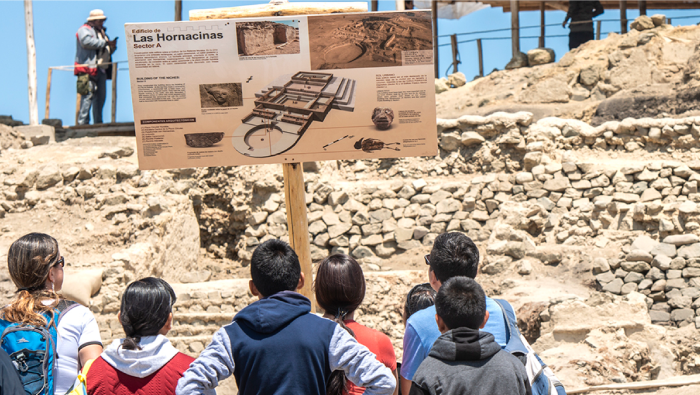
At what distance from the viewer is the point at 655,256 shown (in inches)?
302

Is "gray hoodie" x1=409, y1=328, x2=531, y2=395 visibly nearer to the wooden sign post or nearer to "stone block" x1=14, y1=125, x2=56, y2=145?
the wooden sign post

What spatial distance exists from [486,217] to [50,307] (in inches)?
306

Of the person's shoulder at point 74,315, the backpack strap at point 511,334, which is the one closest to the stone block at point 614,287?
the backpack strap at point 511,334

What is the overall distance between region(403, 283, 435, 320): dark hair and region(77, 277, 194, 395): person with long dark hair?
1244mm

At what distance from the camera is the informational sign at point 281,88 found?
4188 mm

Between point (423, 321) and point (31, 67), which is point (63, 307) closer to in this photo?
point (423, 321)

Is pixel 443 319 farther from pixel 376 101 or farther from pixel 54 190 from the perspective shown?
pixel 54 190

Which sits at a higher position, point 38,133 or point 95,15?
point 95,15

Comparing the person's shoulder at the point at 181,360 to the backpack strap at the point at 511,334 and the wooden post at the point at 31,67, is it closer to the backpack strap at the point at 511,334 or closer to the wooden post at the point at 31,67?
the backpack strap at the point at 511,334

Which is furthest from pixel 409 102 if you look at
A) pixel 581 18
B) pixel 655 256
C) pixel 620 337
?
pixel 581 18

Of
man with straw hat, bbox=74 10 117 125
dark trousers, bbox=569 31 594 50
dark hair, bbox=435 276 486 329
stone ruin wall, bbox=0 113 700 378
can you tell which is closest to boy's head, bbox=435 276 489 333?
dark hair, bbox=435 276 486 329

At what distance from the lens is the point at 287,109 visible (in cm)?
421

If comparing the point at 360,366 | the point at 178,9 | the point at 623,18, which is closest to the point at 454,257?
the point at 360,366

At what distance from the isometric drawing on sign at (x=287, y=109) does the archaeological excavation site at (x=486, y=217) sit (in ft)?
11.1
